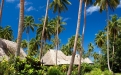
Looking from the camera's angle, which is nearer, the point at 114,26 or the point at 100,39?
the point at 114,26

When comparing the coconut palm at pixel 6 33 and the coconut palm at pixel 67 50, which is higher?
the coconut palm at pixel 6 33

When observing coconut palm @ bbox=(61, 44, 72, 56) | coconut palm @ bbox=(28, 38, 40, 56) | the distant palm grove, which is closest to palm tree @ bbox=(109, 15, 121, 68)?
the distant palm grove

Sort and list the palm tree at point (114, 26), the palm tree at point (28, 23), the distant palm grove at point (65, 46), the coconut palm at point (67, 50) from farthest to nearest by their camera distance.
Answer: the coconut palm at point (67, 50) < the palm tree at point (28, 23) < the palm tree at point (114, 26) < the distant palm grove at point (65, 46)

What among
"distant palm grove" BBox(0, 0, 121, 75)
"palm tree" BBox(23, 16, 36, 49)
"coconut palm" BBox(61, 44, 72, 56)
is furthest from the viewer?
"coconut palm" BBox(61, 44, 72, 56)

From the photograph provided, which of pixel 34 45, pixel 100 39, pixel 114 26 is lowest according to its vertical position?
pixel 34 45

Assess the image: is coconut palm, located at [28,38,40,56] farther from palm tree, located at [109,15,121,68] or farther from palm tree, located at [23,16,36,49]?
palm tree, located at [109,15,121,68]

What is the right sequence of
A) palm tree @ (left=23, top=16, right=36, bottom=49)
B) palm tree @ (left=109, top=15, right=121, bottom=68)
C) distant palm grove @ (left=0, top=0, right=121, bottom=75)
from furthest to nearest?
1. palm tree @ (left=23, top=16, right=36, bottom=49)
2. palm tree @ (left=109, top=15, right=121, bottom=68)
3. distant palm grove @ (left=0, top=0, right=121, bottom=75)

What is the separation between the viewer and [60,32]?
6425cm

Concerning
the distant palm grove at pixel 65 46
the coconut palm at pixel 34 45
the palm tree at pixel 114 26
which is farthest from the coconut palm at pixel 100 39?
the coconut palm at pixel 34 45

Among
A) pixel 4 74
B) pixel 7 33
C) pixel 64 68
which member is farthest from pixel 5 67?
pixel 7 33

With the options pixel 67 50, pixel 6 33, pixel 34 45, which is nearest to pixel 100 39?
pixel 67 50

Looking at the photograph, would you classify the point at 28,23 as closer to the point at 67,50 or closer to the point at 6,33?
the point at 6,33

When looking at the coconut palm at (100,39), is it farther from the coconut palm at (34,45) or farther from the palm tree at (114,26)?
the coconut palm at (34,45)

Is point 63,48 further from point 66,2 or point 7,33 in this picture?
point 66,2
